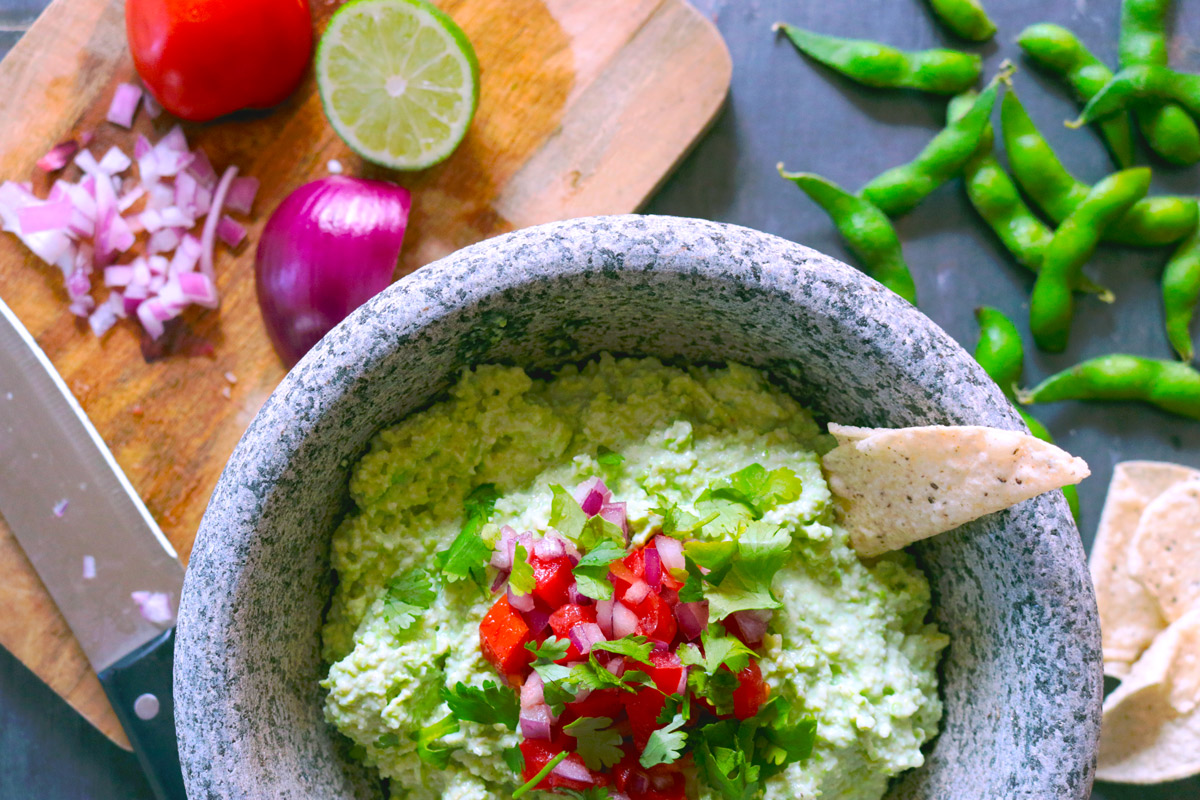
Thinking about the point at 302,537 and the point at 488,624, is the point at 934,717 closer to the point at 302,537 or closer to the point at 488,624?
the point at 488,624

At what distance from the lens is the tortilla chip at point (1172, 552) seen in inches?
74.5

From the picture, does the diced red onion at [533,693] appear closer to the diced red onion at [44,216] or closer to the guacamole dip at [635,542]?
the guacamole dip at [635,542]

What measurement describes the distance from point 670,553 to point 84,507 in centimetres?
114

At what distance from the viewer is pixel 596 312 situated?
136 cm

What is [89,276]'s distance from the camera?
181cm

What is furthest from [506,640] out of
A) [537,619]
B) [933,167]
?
[933,167]

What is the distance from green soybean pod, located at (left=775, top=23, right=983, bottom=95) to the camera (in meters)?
1.92

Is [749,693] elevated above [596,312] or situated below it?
below

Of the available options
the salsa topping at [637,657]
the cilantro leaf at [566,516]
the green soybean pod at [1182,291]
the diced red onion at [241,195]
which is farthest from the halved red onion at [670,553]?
the green soybean pod at [1182,291]

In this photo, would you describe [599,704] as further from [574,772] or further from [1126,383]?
[1126,383]

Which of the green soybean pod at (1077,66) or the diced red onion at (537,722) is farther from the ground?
the green soybean pod at (1077,66)

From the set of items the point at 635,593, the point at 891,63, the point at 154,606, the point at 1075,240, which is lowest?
the point at 154,606

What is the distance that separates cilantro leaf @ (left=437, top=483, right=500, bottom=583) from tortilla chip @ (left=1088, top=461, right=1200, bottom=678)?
1.38m

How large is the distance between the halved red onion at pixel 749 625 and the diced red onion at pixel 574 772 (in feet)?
0.86
